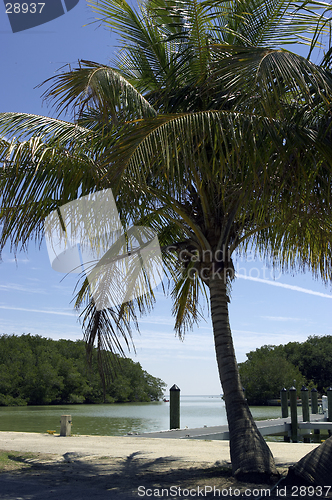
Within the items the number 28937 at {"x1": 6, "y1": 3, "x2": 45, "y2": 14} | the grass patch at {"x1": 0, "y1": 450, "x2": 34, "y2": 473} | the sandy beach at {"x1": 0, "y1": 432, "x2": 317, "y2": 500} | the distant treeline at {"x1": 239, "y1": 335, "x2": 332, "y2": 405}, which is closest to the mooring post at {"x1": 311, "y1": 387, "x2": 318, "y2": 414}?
the sandy beach at {"x1": 0, "y1": 432, "x2": 317, "y2": 500}

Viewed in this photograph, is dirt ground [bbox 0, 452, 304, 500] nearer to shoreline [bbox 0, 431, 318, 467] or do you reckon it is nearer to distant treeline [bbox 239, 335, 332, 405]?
shoreline [bbox 0, 431, 318, 467]

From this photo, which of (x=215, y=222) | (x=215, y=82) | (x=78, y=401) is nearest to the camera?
(x=215, y=82)

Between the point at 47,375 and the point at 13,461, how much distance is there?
4691 cm

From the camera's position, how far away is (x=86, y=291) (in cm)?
820

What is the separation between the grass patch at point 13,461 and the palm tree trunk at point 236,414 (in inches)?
128

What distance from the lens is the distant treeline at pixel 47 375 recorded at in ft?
165

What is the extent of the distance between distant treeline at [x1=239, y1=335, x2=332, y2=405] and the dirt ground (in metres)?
45.5

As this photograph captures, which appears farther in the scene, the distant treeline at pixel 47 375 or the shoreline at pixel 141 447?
the distant treeline at pixel 47 375

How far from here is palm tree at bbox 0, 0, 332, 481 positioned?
5.05 m

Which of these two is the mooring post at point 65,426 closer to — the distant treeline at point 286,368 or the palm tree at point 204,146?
the palm tree at point 204,146

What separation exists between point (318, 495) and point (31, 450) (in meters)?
5.73

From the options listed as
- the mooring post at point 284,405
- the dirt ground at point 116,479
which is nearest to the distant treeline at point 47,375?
the mooring post at point 284,405

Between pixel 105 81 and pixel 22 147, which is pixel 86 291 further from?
pixel 105 81

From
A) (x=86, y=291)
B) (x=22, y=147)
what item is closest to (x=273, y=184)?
(x=22, y=147)
